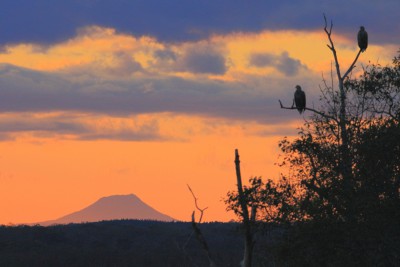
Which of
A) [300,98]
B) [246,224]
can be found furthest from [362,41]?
[246,224]

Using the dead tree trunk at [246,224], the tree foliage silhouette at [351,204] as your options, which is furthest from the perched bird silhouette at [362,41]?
the dead tree trunk at [246,224]

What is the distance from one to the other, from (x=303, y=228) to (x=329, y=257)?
74.2 inches

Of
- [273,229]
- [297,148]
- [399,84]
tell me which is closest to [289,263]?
[273,229]

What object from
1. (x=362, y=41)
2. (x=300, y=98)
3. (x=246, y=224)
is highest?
(x=362, y=41)

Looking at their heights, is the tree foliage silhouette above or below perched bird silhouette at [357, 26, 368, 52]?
below

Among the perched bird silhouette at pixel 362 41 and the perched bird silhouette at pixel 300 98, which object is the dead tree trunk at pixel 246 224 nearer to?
the perched bird silhouette at pixel 300 98

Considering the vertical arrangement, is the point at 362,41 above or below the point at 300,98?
above

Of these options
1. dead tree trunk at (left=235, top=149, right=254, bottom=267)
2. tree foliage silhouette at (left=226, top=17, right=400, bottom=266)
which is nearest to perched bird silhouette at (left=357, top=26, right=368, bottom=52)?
tree foliage silhouette at (left=226, top=17, right=400, bottom=266)

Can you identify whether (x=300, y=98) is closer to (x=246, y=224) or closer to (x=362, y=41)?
(x=362, y=41)

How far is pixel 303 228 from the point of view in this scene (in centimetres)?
3956

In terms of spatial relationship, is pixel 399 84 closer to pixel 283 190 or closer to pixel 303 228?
pixel 283 190

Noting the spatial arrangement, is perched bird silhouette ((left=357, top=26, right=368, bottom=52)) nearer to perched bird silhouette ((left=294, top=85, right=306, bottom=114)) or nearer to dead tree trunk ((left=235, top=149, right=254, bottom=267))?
perched bird silhouette ((left=294, top=85, right=306, bottom=114))

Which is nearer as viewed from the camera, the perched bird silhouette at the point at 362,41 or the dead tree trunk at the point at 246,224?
the dead tree trunk at the point at 246,224

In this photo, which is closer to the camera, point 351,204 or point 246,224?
point 246,224
